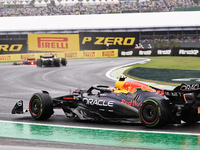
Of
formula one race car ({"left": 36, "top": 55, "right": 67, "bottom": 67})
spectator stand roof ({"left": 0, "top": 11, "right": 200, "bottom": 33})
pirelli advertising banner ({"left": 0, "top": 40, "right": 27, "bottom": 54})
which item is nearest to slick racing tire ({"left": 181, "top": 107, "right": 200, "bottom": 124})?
formula one race car ({"left": 36, "top": 55, "right": 67, "bottom": 67})

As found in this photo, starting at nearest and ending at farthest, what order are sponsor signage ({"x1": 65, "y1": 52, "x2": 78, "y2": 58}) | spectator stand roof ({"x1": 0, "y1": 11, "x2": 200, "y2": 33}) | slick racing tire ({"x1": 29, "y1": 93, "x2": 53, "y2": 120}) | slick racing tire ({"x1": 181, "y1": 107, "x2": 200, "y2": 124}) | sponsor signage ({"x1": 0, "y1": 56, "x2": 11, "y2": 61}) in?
1. slick racing tire ({"x1": 181, "y1": 107, "x2": 200, "y2": 124})
2. slick racing tire ({"x1": 29, "y1": 93, "x2": 53, "y2": 120})
3. sponsor signage ({"x1": 0, "y1": 56, "x2": 11, "y2": 61})
4. sponsor signage ({"x1": 65, "y1": 52, "x2": 78, "y2": 58})
5. spectator stand roof ({"x1": 0, "y1": 11, "x2": 200, "y2": 33})

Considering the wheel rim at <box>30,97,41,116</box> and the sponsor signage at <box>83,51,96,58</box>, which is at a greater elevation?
the wheel rim at <box>30,97,41,116</box>

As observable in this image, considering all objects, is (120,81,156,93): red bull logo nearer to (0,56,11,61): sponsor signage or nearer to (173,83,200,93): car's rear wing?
(173,83,200,93): car's rear wing

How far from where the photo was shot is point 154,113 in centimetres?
775

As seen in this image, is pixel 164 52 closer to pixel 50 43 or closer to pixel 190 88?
pixel 50 43

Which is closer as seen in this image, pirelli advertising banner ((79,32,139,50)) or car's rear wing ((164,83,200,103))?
car's rear wing ((164,83,200,103))

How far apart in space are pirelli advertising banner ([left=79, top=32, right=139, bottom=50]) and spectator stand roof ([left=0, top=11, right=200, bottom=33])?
1921mm

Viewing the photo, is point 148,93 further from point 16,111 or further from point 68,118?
point 16,111

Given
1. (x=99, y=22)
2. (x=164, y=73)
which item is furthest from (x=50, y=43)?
(x=164, y=73)

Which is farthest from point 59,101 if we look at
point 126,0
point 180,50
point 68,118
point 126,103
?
point 126,0

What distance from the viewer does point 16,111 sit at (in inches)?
394

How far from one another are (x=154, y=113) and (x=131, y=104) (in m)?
0.84

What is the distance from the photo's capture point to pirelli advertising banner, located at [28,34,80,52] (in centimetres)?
5447

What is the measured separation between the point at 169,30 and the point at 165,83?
125ft
